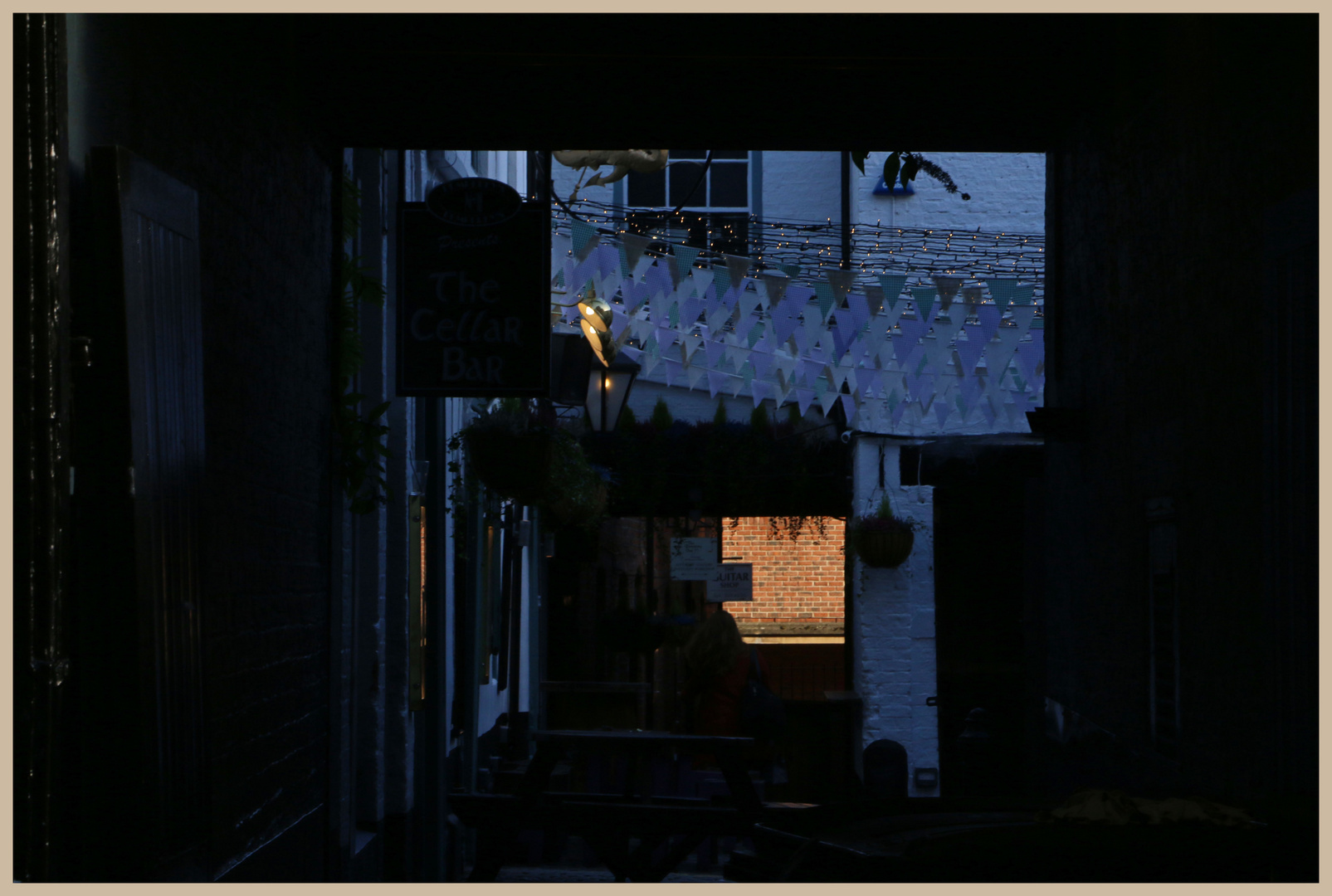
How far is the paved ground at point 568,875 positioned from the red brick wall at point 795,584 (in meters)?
7.93

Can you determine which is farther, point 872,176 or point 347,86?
point 872,176

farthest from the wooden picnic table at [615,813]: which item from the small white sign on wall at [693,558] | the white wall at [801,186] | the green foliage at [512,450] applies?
the white wall at [801,186]

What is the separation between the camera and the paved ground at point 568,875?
712cm

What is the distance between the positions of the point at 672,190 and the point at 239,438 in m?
10.2

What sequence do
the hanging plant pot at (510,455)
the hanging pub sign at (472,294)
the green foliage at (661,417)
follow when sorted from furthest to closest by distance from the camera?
the green foliage at (661,417) < the hanging plant pot at (510,455) < the hanging pub sign at (472,294)

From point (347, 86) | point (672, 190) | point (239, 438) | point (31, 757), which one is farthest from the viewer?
point (672, 190)

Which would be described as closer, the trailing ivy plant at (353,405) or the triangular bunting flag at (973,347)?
the trailing ivy plant at (353,405)

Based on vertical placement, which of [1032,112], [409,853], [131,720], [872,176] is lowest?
[409,853]

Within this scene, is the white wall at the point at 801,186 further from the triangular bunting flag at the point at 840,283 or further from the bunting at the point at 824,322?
the triangular bunting flag at the point at 840,283

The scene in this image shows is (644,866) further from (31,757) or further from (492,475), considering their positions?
(31,757)

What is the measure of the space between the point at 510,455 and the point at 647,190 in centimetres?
785

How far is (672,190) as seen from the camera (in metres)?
13.2

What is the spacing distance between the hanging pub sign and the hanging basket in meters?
6.38

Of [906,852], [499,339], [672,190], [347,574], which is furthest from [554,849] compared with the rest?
[672,190]
